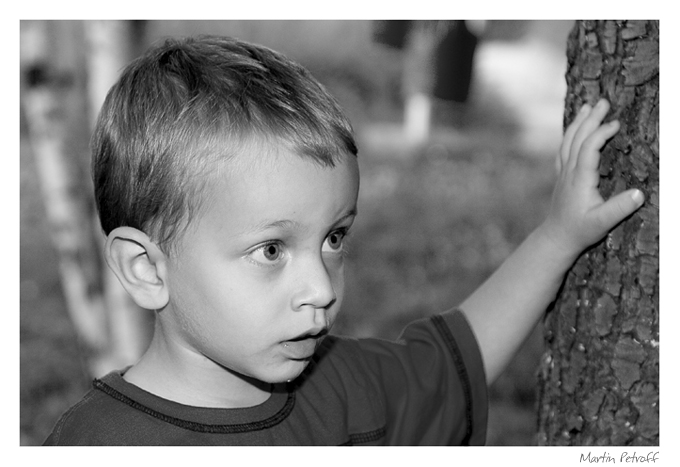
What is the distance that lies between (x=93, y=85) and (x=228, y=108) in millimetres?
1715

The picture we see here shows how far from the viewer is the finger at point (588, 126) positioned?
199 cm

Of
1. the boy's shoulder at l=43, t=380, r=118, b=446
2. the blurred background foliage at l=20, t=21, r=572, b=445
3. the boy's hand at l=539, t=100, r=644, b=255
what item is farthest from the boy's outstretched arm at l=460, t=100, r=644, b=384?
the blurred background foliage at l=20, t=21, r=572, b=445

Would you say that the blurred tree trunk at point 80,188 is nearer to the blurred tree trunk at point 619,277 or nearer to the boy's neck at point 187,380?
the boy's neck at point 187,380

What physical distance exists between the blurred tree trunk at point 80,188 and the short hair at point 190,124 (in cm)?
140

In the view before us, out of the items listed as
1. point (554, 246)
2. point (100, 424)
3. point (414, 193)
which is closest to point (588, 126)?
point (554, 246)

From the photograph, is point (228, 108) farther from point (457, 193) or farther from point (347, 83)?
point (347, 83)

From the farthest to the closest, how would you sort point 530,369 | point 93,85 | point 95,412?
point 530,369
point 93,85
point 95,412

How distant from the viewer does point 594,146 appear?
1965 mm

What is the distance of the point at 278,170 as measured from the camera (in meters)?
1.67

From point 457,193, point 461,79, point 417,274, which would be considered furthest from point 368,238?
point 461,79

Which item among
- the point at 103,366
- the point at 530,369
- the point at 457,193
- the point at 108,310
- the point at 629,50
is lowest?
the point at 530,369

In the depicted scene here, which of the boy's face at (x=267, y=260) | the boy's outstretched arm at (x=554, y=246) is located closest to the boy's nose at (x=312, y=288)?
the boy's face at (x=267, y=260)

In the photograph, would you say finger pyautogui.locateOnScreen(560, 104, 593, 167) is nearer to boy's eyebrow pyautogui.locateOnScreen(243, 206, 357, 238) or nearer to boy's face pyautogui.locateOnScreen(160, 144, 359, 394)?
boy's face pyautogui.locateOnScreen(160, 144, 359, 394)

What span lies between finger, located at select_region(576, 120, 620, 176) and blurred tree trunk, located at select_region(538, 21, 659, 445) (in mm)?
21
